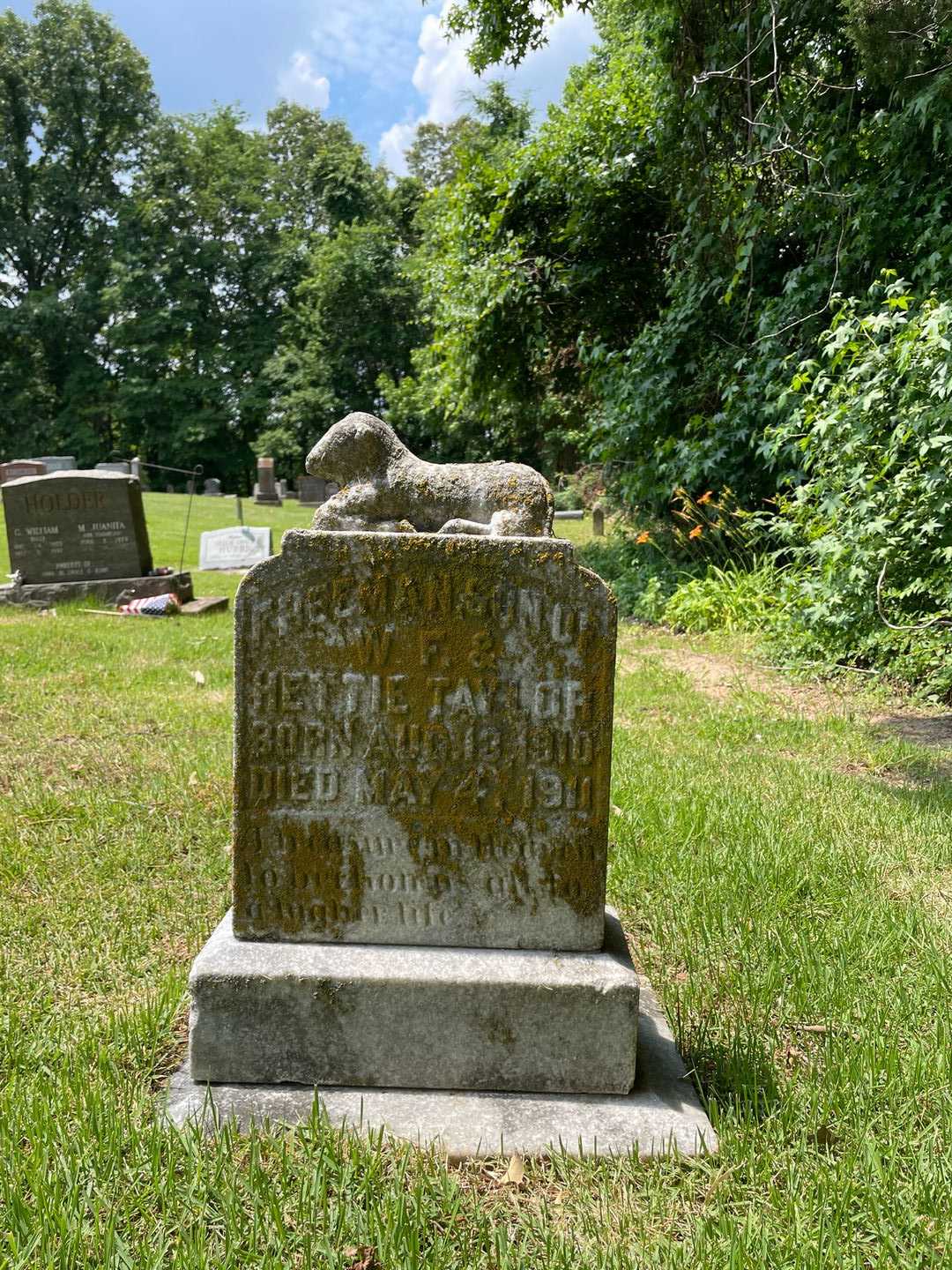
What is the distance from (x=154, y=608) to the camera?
9.49 meters

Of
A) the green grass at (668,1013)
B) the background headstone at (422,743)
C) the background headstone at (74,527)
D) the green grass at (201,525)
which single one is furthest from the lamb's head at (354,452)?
the green grass at (201,525)

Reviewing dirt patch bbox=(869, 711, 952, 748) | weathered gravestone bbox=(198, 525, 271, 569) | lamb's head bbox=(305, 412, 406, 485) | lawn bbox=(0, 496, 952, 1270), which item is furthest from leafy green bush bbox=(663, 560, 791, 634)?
weathered gravestone bbox=(198, 525, 271, 569)

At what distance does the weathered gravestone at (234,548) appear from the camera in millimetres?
14367

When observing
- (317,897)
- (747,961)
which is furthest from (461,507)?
(747,961)

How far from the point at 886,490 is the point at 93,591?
327 inches

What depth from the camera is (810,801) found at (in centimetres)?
415

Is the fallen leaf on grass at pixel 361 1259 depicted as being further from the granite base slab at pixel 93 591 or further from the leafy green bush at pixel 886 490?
the granite base slab at pixel 93 591

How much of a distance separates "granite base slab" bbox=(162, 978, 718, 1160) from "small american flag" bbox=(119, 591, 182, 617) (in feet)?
25.3

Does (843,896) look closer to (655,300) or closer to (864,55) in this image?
(864,55)

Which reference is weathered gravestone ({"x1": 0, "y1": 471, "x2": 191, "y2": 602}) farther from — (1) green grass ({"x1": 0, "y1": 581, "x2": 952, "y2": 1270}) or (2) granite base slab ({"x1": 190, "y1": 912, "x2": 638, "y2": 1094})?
(2) granite base slab ({"x1": 190, "y1": 912, "x2": 638, "y2": 1094})

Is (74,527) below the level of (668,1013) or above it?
above

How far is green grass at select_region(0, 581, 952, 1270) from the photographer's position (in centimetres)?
176

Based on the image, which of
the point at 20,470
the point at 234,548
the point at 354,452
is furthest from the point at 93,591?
the point at 20,470

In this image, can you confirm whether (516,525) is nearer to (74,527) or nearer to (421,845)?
(421,845)
